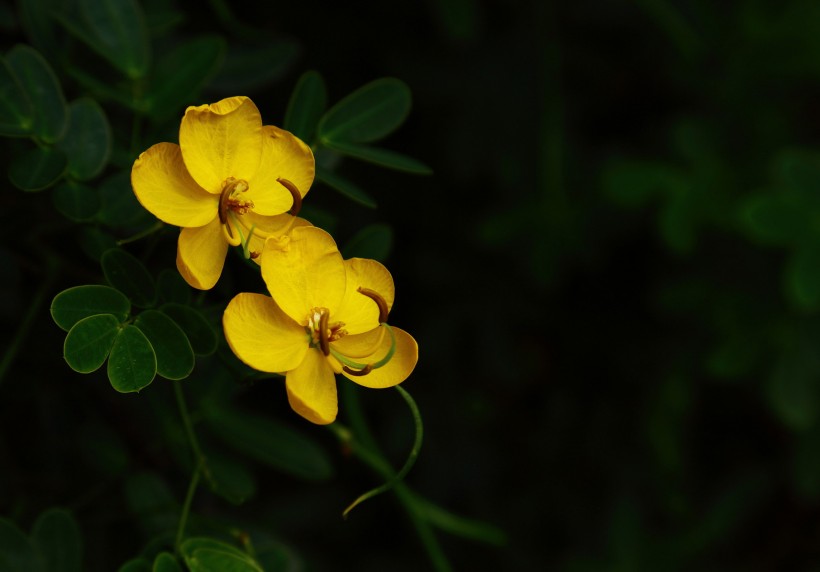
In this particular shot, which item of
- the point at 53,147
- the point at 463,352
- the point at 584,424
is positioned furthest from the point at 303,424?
the point at 53,147

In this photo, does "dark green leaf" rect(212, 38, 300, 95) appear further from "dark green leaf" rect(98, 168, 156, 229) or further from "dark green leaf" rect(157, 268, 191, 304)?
"dark green leaf" rect(157, 268, 191, 304)

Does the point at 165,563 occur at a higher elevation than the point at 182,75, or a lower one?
lower

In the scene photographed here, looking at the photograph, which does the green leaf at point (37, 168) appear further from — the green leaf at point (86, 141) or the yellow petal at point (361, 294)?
the yellow petal at point (361, 294)

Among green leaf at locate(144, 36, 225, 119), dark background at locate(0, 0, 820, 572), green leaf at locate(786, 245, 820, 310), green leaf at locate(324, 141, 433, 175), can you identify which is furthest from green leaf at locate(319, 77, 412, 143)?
green leaf at locate(786, 245, 820, 310)

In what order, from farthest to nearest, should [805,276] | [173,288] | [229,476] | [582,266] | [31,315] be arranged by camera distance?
[582,266], [805,276], [229,476], [31,315], [173,288]

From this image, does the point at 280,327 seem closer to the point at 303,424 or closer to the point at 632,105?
the point at 303,424

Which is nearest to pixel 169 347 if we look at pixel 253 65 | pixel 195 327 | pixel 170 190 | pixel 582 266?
pixel 195 327

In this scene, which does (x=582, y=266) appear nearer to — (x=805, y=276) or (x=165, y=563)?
(x=805, y=276)

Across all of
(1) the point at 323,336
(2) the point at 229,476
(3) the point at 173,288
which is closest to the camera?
(1) the point at 323,336
